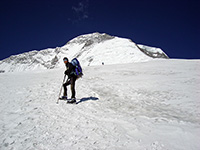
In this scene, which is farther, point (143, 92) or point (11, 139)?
point (143, 92)

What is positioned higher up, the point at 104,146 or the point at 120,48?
the point at 120,48

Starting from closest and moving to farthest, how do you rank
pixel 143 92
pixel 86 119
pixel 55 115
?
pixel 86 119
pixel 55 115
pixel 143 92

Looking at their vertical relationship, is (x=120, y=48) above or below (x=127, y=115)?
above

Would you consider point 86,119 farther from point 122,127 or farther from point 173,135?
point 173,135

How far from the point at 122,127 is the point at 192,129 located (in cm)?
197

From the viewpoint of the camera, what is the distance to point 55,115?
14.9 feet

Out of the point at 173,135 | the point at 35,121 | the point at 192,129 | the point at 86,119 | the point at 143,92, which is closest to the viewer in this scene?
the point at 173,135

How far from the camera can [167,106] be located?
5840 millimetres

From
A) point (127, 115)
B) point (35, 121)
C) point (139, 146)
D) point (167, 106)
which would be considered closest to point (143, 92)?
point (167, 106)

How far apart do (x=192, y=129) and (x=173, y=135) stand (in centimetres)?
77

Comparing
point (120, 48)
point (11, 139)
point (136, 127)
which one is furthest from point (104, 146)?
point (120, 48)

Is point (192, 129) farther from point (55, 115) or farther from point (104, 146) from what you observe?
point (55, 115)

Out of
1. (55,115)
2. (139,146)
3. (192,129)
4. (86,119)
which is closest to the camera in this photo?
(139,146)

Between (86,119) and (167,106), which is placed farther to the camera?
(167,106)
